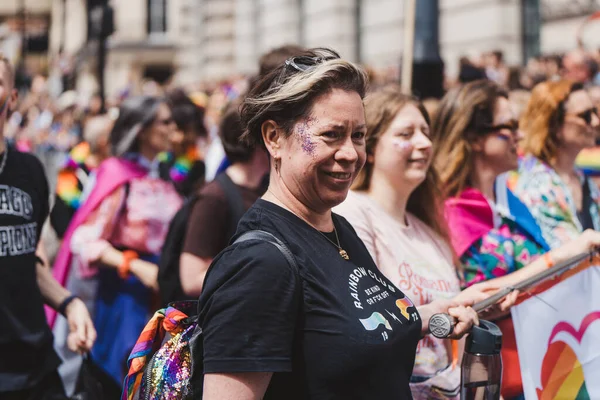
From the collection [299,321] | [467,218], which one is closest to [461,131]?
[467,218]

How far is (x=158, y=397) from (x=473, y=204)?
7.19 ft

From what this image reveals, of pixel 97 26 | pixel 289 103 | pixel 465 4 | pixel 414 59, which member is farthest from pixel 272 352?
pixel 465 4

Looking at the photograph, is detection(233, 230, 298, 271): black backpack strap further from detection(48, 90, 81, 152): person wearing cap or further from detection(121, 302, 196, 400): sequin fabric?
detection(48, 90, 81, 152): person wearing cap

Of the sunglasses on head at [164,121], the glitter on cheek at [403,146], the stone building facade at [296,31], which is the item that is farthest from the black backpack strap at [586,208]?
the sunglasses on head at [164,121]

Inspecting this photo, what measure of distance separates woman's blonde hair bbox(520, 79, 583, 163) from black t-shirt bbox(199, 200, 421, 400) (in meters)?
2.81

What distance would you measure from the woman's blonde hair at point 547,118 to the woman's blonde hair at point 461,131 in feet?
2.53

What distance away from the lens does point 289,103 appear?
227 cm

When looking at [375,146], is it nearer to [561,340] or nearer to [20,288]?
[561,340]

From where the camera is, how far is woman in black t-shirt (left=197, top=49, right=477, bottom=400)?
204 cm

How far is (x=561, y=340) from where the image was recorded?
11.3 feet

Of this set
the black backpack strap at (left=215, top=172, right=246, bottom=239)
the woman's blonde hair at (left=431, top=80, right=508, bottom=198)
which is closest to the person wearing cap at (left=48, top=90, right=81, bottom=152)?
the black backpack strap at (left=215, top=172, right=246, bottom=239)

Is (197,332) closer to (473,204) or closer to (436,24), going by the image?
(473,204)

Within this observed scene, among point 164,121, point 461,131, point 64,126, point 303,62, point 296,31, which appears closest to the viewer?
point 303,62

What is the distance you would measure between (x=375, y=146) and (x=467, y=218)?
29.6 inches
